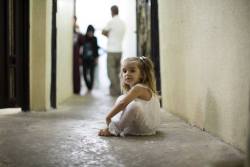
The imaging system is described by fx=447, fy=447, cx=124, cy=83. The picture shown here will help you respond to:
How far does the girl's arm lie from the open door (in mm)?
1886

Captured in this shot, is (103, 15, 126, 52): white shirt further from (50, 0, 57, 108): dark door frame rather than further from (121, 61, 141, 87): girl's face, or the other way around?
(121, 61, 141, 87): girl's face

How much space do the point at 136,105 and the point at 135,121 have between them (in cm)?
13

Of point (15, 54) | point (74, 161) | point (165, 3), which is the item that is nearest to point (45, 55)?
point (15, 54)

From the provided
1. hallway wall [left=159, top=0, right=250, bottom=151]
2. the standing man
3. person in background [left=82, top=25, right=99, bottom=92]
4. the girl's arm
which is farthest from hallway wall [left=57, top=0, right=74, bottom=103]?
the girl's arm

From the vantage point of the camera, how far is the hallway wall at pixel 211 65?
2.81 meters

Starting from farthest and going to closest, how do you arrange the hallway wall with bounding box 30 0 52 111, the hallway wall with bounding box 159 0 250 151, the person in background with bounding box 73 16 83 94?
1. the person in background with bounding box 73 16 83 94
2. the hallway wall with bounding box 30 0 52 111
3. the hallway wall with bounding box 159 0 250 151

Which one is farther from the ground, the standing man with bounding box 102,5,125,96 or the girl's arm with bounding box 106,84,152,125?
the standing man with bounding box 102,5,125,96

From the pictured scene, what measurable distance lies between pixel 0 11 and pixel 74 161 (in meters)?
2.86

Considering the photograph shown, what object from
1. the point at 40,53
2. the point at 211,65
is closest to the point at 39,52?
the point at 40,53

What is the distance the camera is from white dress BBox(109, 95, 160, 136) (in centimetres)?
347

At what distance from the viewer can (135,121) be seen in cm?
348

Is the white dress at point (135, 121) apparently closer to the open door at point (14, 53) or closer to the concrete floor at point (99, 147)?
the concrete floor at point (99, 147)

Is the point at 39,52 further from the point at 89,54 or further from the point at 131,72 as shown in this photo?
the point at 89,54

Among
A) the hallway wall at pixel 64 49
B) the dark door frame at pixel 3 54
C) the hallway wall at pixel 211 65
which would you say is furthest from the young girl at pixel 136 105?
the hallway wall at pixel 64 49
